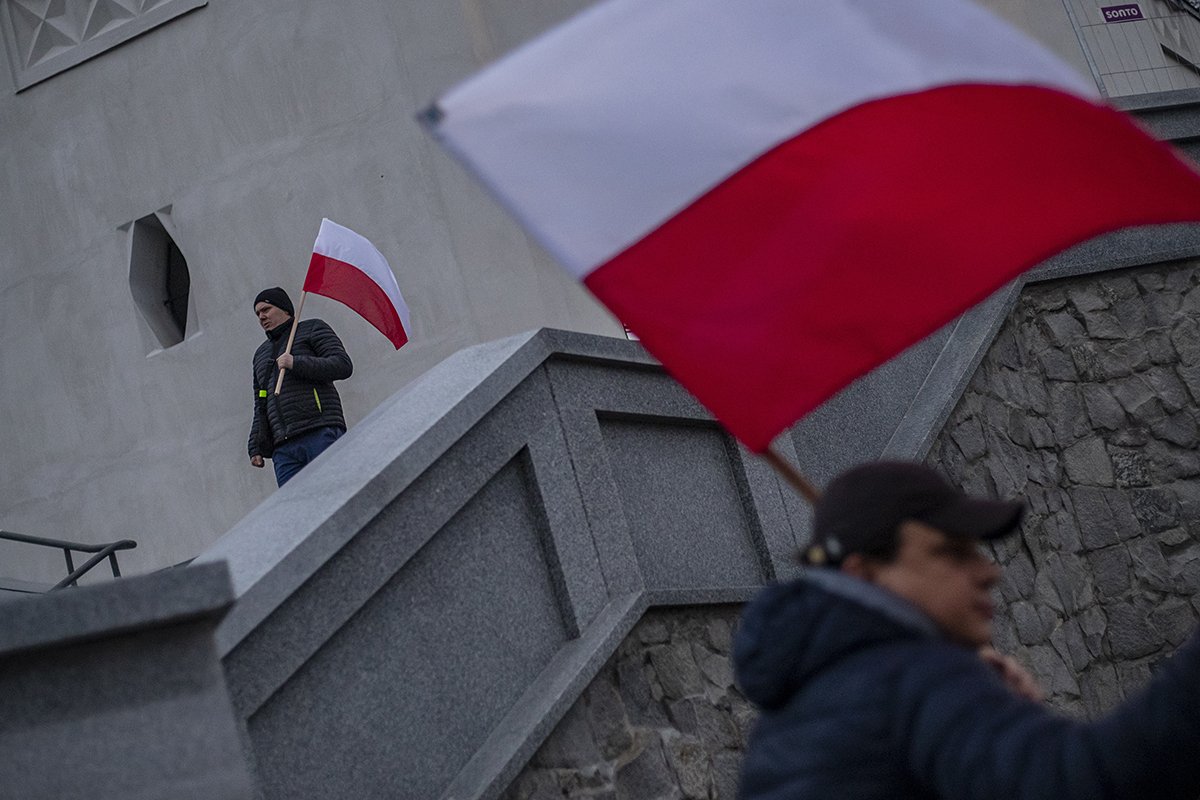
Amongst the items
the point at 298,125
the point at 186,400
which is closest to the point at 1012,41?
the point at 298,125

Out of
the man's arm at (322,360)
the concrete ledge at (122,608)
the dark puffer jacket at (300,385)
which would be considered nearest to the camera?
the concrete ledge at (122,608)

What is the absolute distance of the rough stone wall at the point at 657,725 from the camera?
5059 mm

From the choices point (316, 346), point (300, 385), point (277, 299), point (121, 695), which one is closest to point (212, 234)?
point (277, 299)

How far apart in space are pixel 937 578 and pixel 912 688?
0.87 feet

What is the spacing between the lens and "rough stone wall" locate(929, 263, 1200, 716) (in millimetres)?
7727

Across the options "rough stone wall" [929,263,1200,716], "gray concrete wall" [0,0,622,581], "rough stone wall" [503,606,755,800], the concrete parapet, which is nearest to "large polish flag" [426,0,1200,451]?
the concrete parapet

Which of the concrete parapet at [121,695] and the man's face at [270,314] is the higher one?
the man's face at [270,314]

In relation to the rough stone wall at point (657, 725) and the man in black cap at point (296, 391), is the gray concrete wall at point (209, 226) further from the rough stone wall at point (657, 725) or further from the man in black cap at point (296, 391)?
the rough stone wall at point (657, 725)

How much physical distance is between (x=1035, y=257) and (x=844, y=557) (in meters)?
1.16

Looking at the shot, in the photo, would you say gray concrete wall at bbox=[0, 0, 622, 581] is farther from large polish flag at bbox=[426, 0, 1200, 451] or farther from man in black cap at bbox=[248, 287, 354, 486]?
large polish flag at bbox=[426, 0, 1200, 451]

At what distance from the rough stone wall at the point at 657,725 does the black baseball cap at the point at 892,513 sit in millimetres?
2818

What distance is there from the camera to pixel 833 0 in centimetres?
327

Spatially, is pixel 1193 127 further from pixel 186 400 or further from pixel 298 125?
pixel 186 400

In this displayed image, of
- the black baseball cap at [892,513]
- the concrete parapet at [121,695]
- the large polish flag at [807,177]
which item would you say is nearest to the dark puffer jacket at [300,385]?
the concrete parapet at [121,695]
